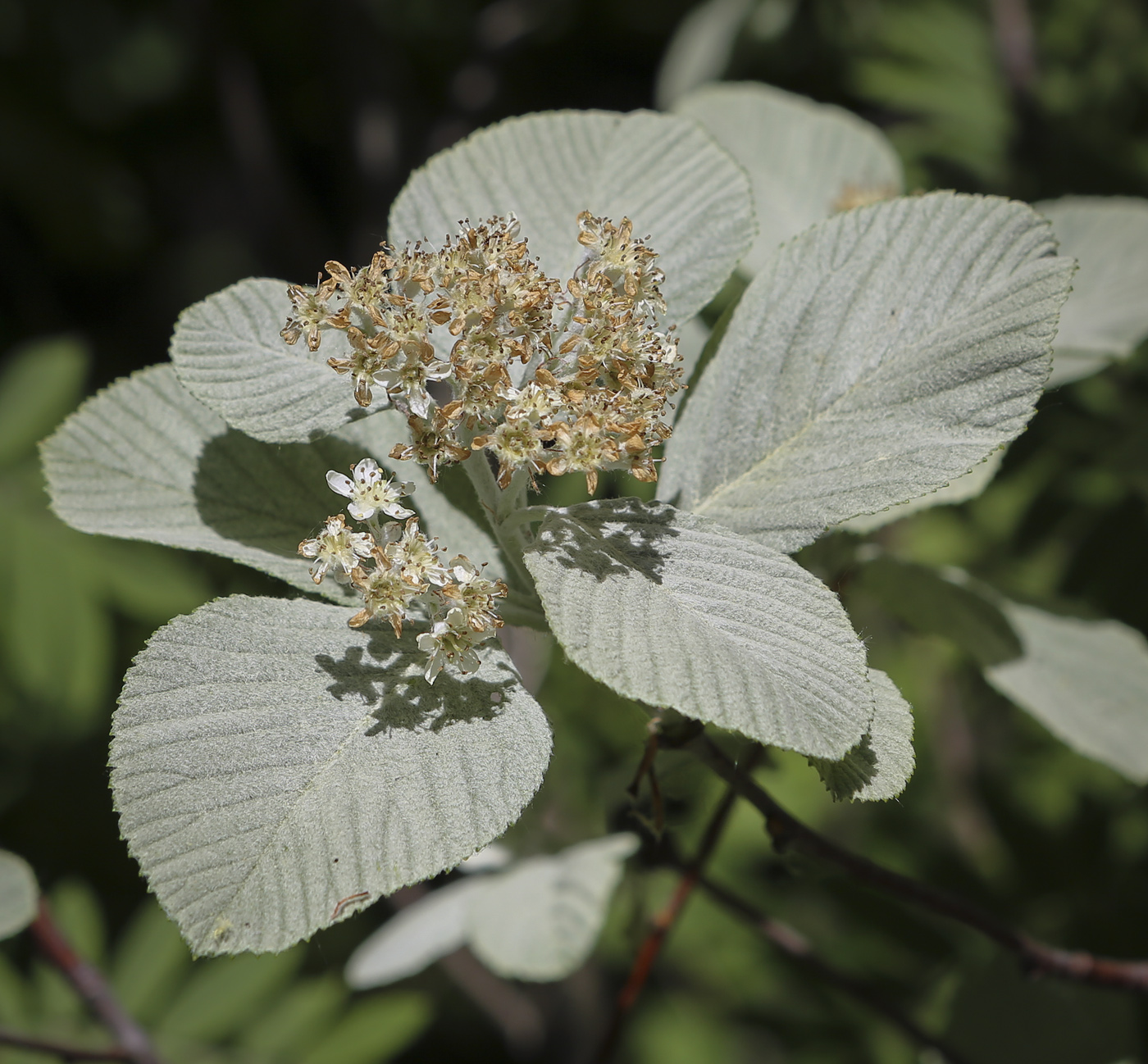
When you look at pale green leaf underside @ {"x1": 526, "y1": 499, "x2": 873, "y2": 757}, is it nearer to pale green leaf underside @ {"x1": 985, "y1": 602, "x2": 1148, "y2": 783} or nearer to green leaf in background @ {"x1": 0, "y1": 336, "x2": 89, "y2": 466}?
pale green leaf underside @ {"x1": 985, "y1": 602, "x2": 1148, "y2": 783}

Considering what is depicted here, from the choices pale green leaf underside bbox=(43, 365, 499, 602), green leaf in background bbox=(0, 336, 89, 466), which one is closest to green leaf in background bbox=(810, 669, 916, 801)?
pale green leaf underside bbox=(43, 365, 499, 602)

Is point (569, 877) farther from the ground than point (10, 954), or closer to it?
farther from the ground

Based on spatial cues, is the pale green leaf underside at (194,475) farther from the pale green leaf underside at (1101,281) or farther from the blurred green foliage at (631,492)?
the pale green leaf underside at (1101,281)

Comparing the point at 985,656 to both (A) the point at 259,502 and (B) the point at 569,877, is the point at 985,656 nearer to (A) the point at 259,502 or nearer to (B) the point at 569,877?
(B) the point at 569,877

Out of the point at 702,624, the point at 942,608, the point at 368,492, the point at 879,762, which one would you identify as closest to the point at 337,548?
the point at 368,492

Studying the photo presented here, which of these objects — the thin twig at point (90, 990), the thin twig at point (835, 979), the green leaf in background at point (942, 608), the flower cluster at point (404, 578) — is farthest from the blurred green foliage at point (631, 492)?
the thin twig at point (90, 990)

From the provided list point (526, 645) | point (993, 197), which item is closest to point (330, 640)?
point (993, 197)

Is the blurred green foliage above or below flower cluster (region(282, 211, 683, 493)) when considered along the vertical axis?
below
